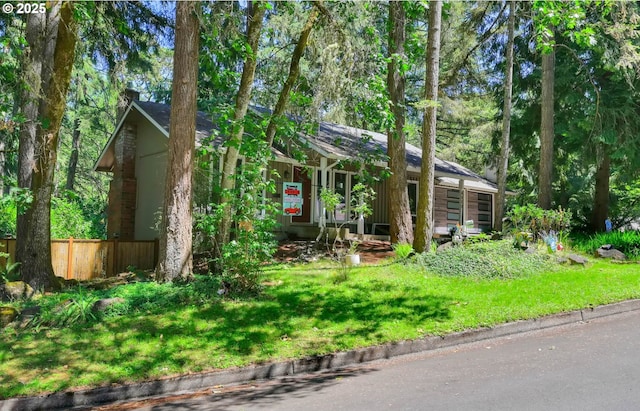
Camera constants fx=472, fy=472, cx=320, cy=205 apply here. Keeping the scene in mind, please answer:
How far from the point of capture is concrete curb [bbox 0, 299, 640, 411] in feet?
16.2

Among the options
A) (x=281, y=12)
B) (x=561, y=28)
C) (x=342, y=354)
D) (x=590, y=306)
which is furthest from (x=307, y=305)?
(x=561, y=28)

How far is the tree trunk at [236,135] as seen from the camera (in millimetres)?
9484

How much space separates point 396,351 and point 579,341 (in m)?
2.59

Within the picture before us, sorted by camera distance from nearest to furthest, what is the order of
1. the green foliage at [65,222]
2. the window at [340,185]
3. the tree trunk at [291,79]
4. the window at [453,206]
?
1. the tree trunk at [291,79]
2. the green foliage at [65,222]
3. the window at [340,185]
4. the window at [453,206]

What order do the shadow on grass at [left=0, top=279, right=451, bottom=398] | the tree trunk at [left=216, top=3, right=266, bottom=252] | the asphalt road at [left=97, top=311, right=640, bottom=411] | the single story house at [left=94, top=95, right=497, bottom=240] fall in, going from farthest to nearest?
the single story house at [left=94, top=95, right=497, bottom=240] → the tree trunk at [left=216, top=3, right=266, bottom=252] → the shadow on grass at [left=0, top=279, right=451, bottom=398] → the asphalt road at [left=97, top=311, right=640, bottom=411]

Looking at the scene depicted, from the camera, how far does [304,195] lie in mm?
18047

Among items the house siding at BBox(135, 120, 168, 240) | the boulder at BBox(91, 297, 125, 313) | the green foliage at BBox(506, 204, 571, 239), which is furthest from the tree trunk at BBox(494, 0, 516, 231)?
the boulder at BBox(91, 297, 125, 313)

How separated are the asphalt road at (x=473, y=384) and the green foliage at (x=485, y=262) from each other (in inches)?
146

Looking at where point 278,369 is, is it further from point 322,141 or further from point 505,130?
point 505,130

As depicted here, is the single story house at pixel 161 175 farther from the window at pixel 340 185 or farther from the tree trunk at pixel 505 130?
the tree trunk at pixel 505 130

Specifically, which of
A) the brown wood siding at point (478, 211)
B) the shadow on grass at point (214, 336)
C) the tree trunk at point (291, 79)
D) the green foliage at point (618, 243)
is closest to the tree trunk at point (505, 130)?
the green foliage at point (618, 243)

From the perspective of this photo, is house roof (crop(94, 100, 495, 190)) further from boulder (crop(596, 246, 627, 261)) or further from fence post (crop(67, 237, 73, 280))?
boulder (crop(596, 246, 627, 261))

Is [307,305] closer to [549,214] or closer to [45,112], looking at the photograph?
[45,112]

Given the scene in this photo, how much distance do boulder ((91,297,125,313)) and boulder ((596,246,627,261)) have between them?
12.9 meters
